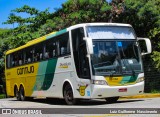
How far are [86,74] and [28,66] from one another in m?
6.96

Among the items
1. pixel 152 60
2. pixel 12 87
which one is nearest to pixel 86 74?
pixel 152 60

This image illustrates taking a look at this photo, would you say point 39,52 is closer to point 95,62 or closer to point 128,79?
point 95,62

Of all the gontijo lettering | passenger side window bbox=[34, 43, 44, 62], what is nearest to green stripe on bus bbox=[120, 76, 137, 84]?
passenger side window bbox=[34, 43, 44, 62]

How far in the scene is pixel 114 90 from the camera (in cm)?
1614

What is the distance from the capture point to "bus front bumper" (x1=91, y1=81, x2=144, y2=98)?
627 inches

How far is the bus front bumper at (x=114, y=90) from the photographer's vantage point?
15930 mm

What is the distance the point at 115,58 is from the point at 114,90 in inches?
48.4

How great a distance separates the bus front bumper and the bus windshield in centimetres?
53

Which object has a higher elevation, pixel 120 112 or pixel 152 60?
pixel 152 60

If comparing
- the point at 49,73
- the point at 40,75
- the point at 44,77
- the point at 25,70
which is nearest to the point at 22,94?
the point at 25,70

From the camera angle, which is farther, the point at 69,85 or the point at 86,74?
the point at 69,85

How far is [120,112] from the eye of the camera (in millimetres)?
10820

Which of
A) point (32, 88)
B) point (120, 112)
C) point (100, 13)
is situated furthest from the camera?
point (100, 13)

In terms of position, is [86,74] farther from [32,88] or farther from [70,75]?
[32,88]
